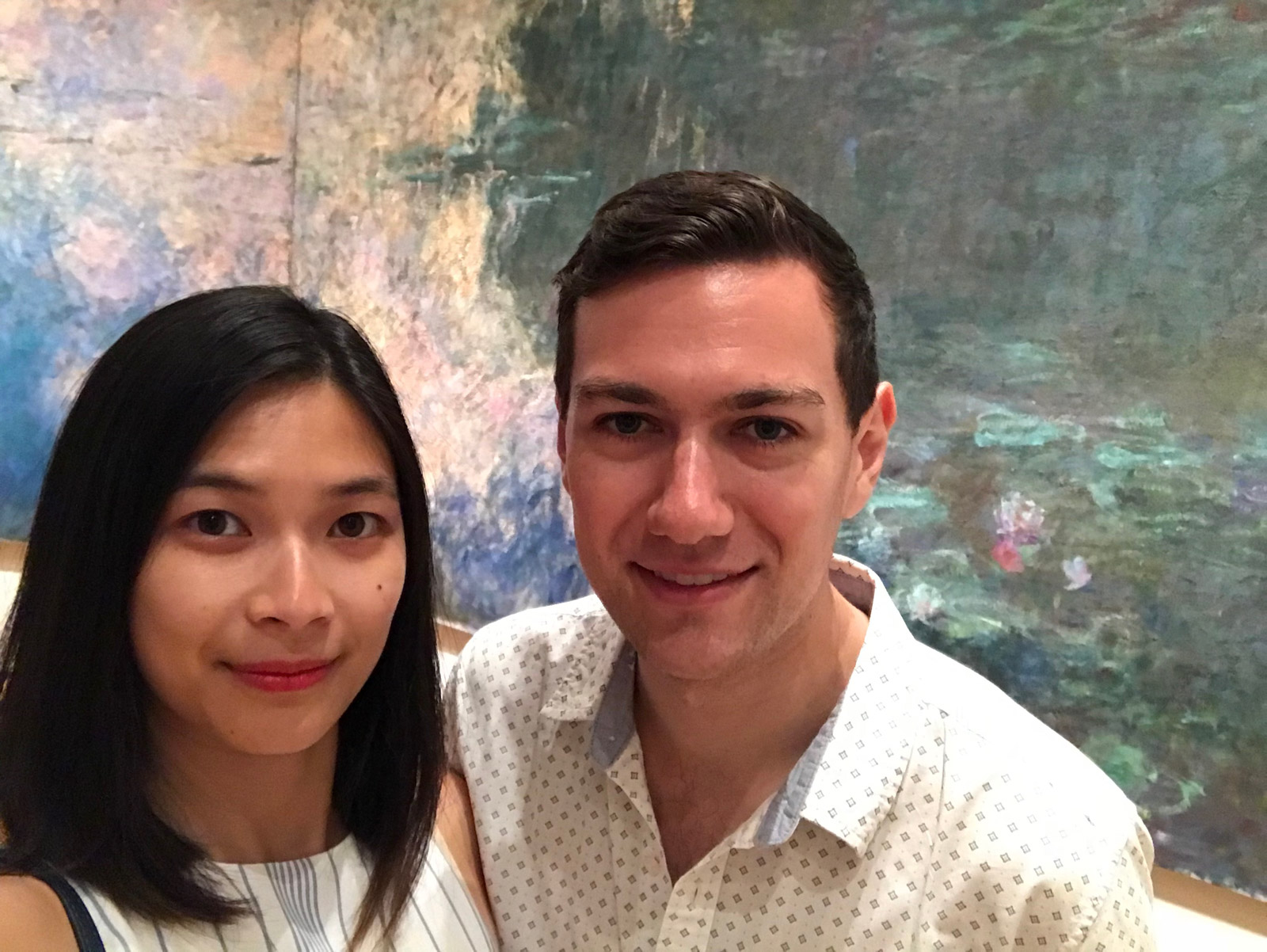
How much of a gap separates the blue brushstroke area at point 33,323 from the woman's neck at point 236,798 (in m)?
1.21

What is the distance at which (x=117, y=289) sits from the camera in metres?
2.08

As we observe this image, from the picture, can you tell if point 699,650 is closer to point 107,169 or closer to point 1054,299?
point 1054,299

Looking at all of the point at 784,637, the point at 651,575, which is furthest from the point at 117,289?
the point at 784,637

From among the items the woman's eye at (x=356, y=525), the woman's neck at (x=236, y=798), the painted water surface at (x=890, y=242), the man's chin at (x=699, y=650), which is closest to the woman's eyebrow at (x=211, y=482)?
the woman's eye at (x=356, y=525)

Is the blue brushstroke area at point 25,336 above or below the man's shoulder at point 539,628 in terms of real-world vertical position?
above

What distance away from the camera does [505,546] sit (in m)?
1.98

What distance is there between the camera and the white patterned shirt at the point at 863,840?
1013 mm

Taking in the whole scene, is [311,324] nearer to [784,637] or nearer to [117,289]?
[784,637]

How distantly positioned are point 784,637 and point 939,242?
65cm

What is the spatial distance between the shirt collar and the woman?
1.10 feet

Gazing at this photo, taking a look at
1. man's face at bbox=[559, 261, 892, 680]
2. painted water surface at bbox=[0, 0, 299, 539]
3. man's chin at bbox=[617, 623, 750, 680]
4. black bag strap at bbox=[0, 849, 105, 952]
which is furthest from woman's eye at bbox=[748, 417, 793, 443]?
painted water surface at bbox=[0, 0, 299, 539]

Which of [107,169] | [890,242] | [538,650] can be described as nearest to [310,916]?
[538,650]

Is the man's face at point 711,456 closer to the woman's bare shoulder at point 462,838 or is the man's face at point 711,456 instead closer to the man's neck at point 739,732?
the man's neck at point 739,732

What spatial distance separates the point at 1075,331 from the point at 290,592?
1.06 m
